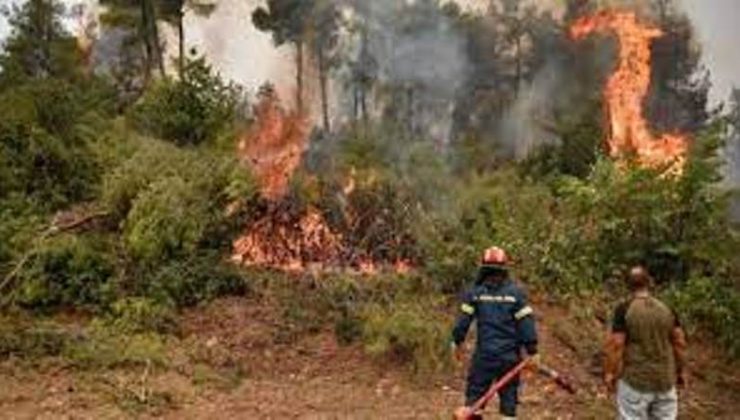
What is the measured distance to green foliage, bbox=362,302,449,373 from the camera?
44.8ft

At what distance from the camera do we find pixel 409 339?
13.7 metres

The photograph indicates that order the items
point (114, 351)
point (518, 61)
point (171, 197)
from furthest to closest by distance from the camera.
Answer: point (518, 61) → point (171, 197) → point (114, 351)

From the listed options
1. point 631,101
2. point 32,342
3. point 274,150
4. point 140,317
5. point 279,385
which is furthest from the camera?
point 631,101

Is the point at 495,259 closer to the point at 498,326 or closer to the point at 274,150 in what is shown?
the point at 498,326

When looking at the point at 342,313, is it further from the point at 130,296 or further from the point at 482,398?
the point at 482,398

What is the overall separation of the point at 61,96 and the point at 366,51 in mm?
28760

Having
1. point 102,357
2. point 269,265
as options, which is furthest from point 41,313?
point 269,265

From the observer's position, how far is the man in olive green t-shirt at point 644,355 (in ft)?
30.8

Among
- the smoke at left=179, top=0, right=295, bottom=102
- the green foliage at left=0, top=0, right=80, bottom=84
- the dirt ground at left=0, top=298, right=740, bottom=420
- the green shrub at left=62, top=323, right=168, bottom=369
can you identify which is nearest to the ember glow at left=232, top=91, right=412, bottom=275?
the dirt ground at left=0, top=298, right=740, bottom=420

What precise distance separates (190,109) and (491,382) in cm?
1153

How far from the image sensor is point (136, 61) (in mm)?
51188

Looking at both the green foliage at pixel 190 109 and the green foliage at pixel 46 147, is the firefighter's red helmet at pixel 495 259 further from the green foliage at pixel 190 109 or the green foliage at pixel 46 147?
the green foliage at pixel 190 109

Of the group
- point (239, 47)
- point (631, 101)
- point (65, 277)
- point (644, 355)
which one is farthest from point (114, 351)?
point (239, 47)

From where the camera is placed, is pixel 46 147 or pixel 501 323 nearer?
pixel 501 323
